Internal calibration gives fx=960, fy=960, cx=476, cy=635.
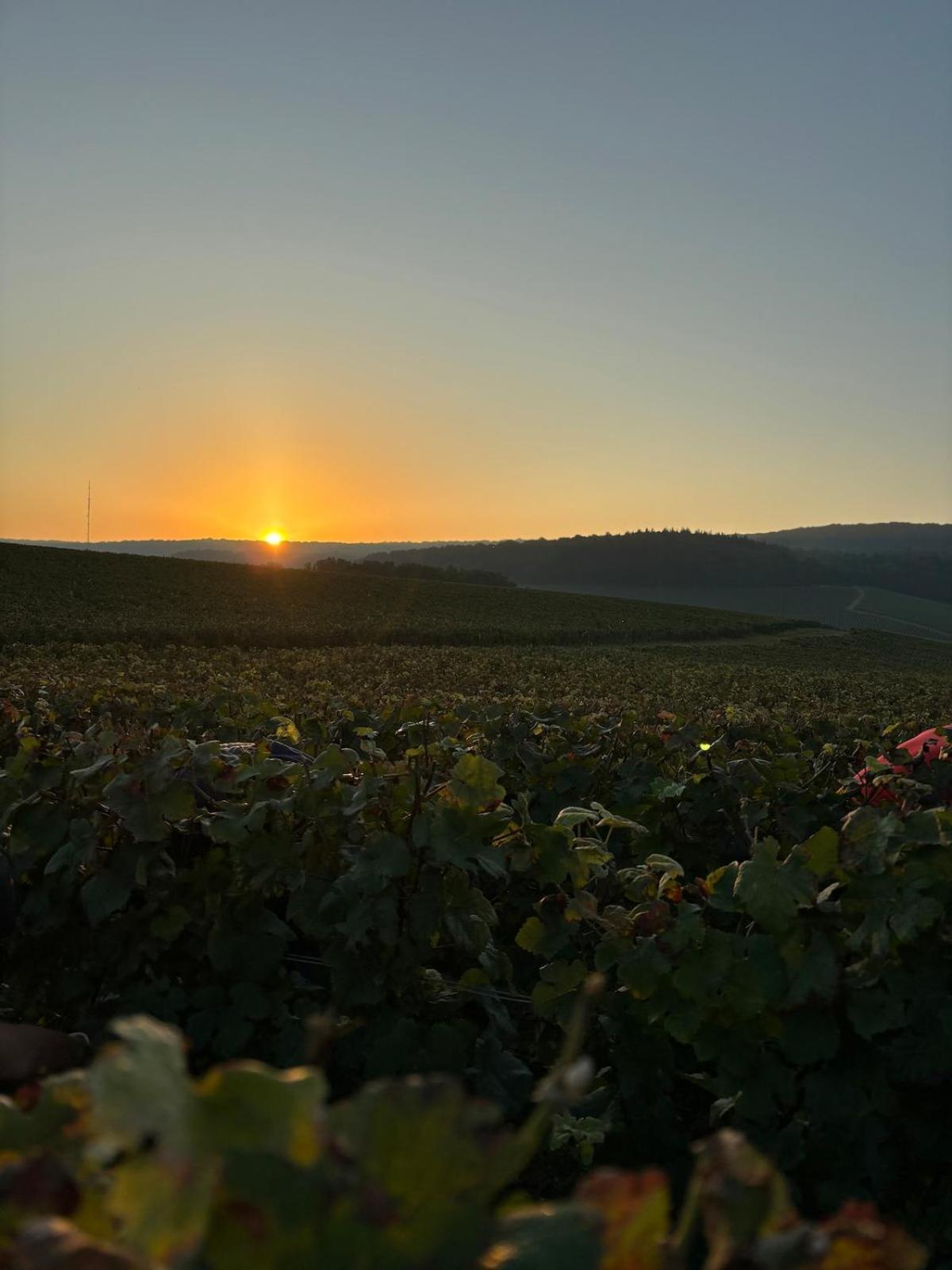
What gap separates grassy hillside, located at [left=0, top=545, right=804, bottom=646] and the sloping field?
29470 millimetres

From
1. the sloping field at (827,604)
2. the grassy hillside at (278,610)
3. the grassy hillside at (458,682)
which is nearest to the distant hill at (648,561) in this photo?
the sloping field at (827,604)

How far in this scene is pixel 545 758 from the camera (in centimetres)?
496

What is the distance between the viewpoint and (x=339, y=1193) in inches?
25.3

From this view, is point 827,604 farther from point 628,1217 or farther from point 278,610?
point 628,1217

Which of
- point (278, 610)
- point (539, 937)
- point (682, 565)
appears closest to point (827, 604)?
point (682, 565)

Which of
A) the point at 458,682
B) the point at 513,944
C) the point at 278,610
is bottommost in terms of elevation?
the point at 458,682

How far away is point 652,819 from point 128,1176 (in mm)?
4125

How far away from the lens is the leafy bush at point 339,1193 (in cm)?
60

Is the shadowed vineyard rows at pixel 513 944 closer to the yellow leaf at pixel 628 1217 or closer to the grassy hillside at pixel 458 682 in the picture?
the grassy hillside at pixel 458 682

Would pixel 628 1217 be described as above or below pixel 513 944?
above

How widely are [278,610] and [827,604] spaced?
80.4 meters

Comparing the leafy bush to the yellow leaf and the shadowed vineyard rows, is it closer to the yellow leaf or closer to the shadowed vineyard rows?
the yellow leaf

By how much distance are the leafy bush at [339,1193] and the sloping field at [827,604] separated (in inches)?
3783

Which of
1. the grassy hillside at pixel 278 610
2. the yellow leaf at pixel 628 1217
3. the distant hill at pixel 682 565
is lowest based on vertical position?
the yellow leaf at pixel 628 1217
